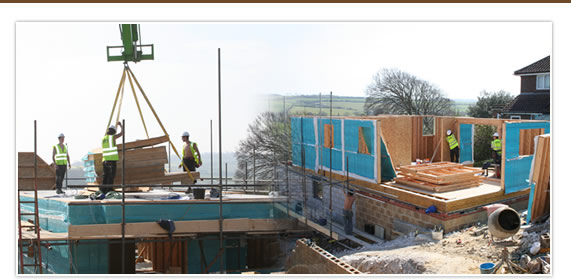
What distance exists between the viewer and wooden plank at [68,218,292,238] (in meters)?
10.6

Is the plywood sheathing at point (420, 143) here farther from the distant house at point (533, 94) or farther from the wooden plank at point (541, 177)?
the distant house at point (533, 94)

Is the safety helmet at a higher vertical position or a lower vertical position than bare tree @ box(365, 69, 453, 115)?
lower

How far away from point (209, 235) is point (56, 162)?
166 inches

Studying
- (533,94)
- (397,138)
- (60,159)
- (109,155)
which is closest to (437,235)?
(397,138)

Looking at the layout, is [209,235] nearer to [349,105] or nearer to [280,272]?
[280,272]

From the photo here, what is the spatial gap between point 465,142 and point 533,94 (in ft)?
42.1

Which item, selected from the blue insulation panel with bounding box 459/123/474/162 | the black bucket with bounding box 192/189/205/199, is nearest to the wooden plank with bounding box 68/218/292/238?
the black bucket with bounding box 192/189/205/199

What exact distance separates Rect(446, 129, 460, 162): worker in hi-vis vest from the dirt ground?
239 inches

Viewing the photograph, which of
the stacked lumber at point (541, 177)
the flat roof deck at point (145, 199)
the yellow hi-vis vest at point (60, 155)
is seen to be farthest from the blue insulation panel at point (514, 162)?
the yellow hi-vis vest at point (60, 155)

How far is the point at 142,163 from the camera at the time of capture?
1198cm

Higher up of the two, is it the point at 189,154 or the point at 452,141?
the point at 452,141

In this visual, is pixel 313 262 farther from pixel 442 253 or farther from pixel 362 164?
pixel 362 164

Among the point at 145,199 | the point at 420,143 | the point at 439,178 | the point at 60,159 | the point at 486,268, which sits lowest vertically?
the point at 486,268

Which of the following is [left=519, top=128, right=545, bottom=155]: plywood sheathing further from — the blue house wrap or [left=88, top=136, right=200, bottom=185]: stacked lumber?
[left=88, top=136, right=200, bottom=185]: stacked lumber
